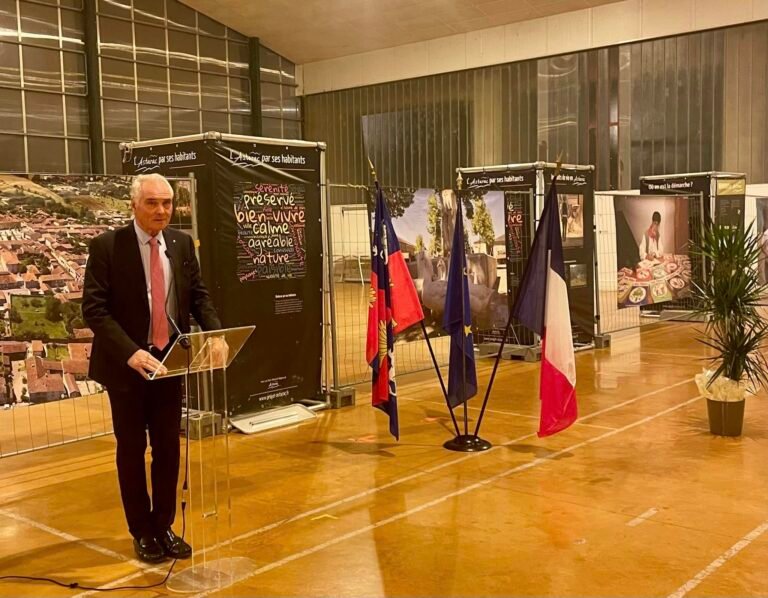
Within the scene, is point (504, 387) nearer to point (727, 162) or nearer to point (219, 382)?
point (219, 382)

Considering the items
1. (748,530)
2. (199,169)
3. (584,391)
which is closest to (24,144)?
(199,169)

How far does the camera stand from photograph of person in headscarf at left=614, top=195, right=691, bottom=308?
406 inches

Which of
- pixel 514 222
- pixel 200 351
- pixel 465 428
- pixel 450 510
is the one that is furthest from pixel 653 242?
pixel 200 351

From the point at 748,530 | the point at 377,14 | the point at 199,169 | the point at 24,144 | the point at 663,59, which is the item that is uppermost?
the point at 377,14

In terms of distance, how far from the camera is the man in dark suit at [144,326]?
344cm

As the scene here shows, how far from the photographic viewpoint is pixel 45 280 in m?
5.18

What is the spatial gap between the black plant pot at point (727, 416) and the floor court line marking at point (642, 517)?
5.75 ft

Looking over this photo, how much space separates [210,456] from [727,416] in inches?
150

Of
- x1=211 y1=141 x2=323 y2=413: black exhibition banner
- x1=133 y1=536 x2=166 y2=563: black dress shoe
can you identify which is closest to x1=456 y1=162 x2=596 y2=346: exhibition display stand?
x1=211 y1=141 x2=323 y2=413: black exhibition banner

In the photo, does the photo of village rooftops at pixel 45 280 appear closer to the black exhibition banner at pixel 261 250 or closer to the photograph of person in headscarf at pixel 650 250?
the black exhibition banner at pixel 261 250

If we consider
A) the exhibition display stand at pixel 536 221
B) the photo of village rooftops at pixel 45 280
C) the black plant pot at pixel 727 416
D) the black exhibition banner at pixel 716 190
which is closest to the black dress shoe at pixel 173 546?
the photo of village rooftops at pixel 45 280

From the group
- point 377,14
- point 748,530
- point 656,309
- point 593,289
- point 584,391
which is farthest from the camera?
point 377,14

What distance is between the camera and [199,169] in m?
5.95

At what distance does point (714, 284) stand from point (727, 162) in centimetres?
1082
